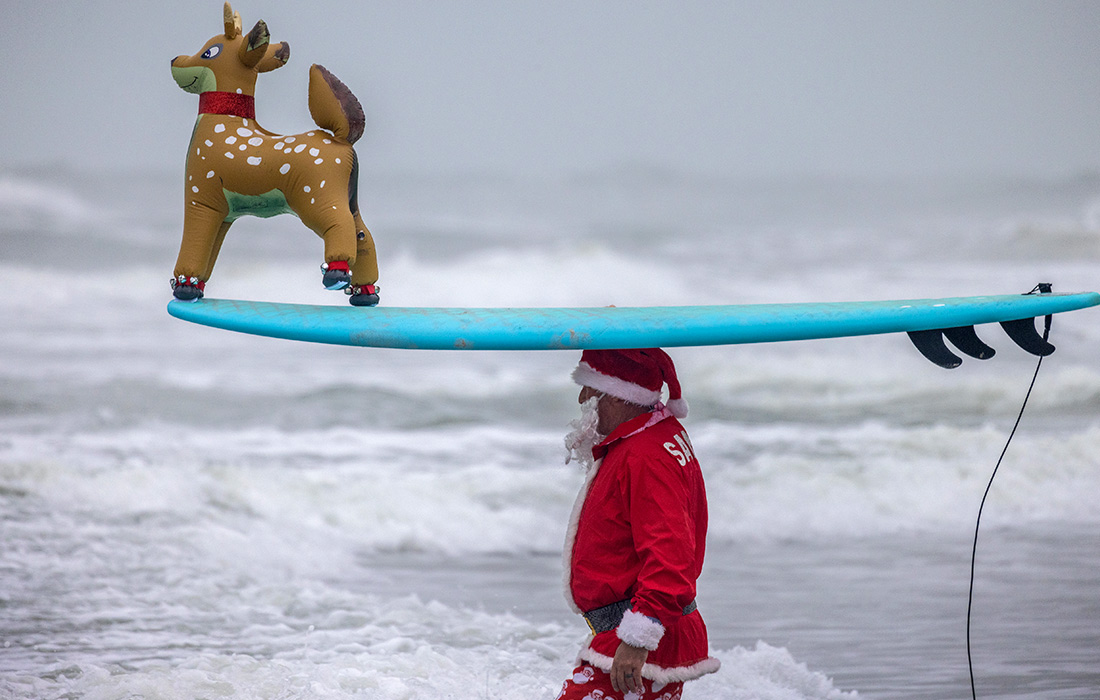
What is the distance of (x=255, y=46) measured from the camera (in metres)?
2.00

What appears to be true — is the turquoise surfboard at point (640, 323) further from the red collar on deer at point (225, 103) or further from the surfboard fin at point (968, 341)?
the red collar on deer at point (225, 103)

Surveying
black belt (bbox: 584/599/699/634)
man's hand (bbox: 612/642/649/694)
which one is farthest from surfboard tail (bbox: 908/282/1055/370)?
man's hand (bbox: 612/642/649/694)

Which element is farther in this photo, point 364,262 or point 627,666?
point 364,262

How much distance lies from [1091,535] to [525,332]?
3.69 m

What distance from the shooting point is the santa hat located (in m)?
1.82

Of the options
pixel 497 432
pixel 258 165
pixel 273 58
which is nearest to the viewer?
pixel 258 165

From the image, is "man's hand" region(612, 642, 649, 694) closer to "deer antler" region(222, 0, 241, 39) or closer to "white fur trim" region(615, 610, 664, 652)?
"white fur trim" region(615, 610, 664, 652)

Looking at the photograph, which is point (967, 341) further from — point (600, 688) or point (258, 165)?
point (258, 165)

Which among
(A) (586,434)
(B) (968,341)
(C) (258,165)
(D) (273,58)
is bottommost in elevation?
(A) (586,434)

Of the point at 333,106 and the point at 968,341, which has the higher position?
the point at 333,106

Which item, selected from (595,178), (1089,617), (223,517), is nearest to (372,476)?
(223,517)

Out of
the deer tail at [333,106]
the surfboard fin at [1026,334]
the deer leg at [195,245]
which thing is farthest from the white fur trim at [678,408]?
the deer leg at [195,245]

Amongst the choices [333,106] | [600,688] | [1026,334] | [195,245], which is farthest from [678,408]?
[195,245]

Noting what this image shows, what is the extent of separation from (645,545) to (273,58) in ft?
3.93
